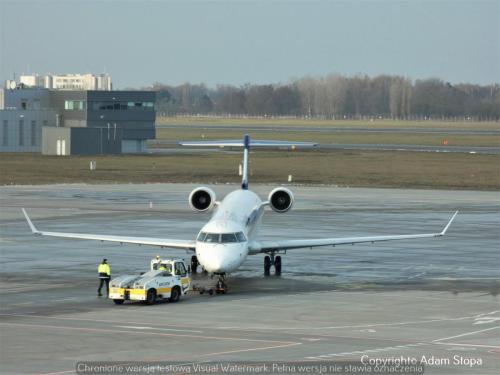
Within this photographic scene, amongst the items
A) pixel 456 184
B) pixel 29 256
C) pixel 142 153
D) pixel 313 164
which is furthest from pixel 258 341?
pixel 142 153

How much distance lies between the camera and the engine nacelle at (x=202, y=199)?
45875 millimetres

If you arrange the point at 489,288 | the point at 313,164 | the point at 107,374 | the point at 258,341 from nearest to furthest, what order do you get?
the point at 107,374
the point at 258,341
the point at 489,288
the point at 313,164

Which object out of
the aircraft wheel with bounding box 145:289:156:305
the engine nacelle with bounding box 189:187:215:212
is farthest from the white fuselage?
the engine nacelle with bounding box 189:187:215:212

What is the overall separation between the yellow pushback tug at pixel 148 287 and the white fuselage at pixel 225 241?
1425 mm

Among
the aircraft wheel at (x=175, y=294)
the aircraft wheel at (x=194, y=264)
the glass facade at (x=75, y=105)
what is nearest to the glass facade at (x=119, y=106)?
the glass facade at (x=75, y=105)

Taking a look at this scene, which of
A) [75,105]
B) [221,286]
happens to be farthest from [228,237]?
[75,105]

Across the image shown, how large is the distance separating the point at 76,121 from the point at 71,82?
159ft

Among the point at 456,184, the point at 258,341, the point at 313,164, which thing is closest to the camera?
the point at 258,341

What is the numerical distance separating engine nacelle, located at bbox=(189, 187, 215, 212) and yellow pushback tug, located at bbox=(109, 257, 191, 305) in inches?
328

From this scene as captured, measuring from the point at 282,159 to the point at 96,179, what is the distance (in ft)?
101

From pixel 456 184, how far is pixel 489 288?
53374 millimetres

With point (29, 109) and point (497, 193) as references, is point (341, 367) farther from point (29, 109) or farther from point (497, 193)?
point (29, 109)

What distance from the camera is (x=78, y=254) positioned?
49750 mm

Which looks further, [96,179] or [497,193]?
[96,179]
